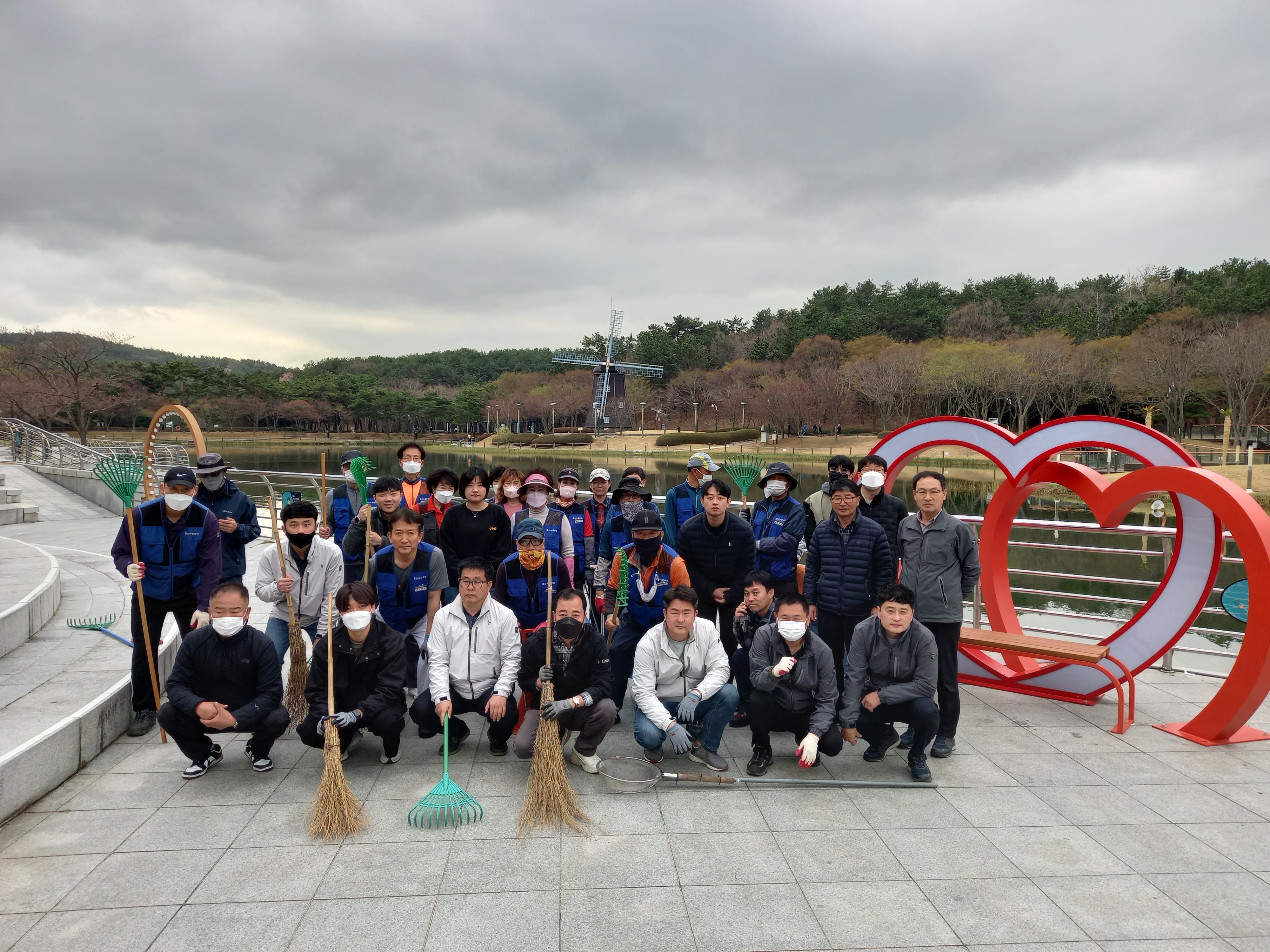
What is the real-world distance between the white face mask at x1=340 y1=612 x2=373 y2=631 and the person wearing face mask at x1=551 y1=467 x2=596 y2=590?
6.63 feet

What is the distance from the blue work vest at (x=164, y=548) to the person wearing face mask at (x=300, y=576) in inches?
16.7

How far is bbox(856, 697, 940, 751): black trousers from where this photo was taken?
4125 millimetres

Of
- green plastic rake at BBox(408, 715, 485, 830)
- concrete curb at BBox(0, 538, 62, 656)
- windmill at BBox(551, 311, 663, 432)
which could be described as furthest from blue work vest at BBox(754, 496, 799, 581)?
windmill at BBox(551, 311, 663, 432)

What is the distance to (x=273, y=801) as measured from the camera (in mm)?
3758

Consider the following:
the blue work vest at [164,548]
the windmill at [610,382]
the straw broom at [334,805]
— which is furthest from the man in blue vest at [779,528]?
the windmill at [610,382]

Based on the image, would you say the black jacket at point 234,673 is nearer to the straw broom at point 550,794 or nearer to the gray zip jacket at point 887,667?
the straw broom at point 550,794

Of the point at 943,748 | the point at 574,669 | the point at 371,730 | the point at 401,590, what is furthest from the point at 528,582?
the point at 943,748

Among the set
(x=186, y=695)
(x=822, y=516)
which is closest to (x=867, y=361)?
(x=822, y=516)

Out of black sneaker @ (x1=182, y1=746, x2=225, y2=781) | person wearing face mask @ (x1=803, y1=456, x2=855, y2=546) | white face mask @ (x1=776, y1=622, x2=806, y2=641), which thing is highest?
person wearing face mask @ (x1=803, y1=456, x2=855, y2=546)

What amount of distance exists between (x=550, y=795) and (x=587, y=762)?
0.51 metres

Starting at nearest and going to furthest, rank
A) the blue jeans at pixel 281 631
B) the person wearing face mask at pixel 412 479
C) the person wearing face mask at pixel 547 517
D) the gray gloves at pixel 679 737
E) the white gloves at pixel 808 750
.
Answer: the white gloves at pixel 808 750 → the gray gloves at pixel 679 737 → the blue jeans at pixel 281 631 → the person wearing face mask at pixel 547 517 → the person wearing face mask at pixel 412 479

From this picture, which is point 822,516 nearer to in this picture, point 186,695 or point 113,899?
point 186,695

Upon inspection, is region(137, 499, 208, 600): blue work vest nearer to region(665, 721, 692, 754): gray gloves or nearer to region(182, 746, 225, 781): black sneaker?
region(182, 746, 225, 781): black sneaker

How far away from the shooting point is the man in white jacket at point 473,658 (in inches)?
166
